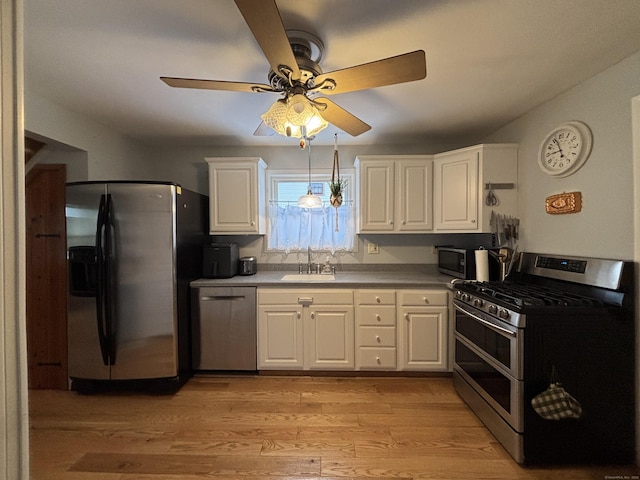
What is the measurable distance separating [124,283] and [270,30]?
209 centimetres

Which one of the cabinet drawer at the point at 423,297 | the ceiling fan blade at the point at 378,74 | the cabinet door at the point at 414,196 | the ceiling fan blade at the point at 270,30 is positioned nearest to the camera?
the ceiling fan blade at the point at 270,30

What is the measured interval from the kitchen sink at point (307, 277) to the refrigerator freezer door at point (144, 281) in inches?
38.9

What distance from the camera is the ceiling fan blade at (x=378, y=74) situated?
1.22 m

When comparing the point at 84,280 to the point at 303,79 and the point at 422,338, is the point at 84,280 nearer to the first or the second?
the point at 303,79

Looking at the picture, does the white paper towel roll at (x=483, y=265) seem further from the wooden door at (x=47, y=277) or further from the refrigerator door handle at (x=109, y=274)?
the wooden door at (x=47, y=277)

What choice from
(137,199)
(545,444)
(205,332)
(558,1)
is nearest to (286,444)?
(205,332)

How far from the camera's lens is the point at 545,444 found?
1.58m

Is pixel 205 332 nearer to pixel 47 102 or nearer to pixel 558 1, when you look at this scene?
pixel 47 102

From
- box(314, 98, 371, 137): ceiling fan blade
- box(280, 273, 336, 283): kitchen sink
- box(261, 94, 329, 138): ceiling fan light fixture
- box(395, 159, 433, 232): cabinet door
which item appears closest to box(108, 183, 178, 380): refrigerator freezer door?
box(280, 273, 336, 283): kitchen sink

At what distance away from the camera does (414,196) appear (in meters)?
2.82

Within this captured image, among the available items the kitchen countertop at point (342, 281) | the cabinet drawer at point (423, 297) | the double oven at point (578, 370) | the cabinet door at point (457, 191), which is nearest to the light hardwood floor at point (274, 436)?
the double oven at point (578, 370)

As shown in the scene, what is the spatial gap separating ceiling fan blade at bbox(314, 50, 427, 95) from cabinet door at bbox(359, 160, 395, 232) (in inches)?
55.5

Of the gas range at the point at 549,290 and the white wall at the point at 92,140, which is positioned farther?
the white wall at the point at 92,140

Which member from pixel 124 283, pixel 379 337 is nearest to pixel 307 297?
pixel 379 337
